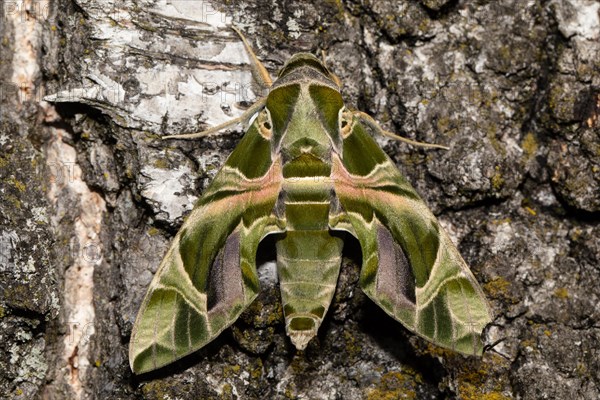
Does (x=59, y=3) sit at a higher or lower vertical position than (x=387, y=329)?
higher

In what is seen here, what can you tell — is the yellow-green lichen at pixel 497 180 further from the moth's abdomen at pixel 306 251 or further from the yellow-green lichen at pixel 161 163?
the yellow-green lichen at pixel 161 163

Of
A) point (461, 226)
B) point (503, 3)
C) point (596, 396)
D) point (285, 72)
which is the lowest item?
point (596, 396)

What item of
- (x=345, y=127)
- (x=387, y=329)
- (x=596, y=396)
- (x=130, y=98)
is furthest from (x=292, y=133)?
(x=596, y=396)

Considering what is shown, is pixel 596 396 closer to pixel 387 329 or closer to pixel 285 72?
pixel 387 329

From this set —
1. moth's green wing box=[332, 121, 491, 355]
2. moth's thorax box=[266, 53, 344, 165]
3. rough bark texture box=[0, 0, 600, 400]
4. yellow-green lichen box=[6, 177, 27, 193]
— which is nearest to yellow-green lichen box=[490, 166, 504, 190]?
rough bark texture box=[0, 0, 600, 400]

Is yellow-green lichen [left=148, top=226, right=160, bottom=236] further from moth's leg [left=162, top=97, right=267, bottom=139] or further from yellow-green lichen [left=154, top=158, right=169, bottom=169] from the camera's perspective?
moth's leg [left=162, top=97, right=267, bottom=139]

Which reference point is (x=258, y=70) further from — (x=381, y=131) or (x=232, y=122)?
(x=381, y=131)

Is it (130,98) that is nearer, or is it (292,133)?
(130,98)
